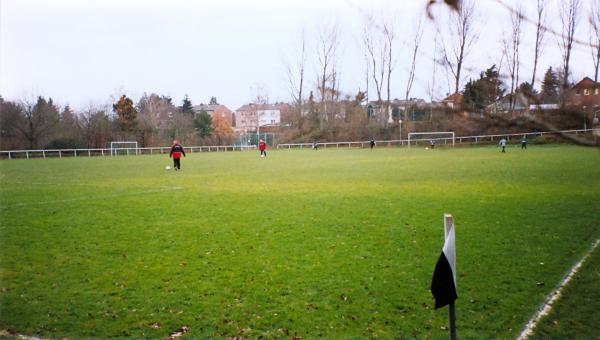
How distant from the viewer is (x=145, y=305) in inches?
216

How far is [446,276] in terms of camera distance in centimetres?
338

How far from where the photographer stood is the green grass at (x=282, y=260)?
5.04 m

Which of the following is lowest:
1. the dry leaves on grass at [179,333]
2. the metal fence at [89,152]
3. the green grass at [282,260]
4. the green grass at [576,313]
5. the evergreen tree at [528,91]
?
the green grass at [576,313]

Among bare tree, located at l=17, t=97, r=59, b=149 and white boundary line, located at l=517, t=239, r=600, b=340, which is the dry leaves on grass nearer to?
white boundary line, located at l=517, t=239, r=600, b=340

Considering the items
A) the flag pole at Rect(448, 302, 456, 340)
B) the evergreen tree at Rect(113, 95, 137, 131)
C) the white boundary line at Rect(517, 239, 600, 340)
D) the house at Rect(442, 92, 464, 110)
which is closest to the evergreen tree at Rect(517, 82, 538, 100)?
the house at Rect(442, 92, 464, 110)

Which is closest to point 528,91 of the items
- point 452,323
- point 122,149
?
point 452,323

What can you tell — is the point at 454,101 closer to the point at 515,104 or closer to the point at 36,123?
the point at 515,104

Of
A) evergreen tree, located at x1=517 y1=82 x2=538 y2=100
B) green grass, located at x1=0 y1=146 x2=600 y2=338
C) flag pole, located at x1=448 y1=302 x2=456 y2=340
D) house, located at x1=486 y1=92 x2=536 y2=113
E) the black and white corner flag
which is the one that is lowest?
green grass, located at x1=0 y1=146 x2=600 y2=338

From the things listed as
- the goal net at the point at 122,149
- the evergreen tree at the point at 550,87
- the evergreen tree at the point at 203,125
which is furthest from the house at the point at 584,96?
the evergreen tree at the point at 203,125

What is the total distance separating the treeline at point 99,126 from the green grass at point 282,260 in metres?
33.6

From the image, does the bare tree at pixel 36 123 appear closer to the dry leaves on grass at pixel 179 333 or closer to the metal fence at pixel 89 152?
the metal fence at pixel 89 152

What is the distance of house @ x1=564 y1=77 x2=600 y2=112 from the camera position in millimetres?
1566

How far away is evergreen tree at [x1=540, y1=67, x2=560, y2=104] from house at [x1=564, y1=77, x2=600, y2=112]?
43 millimetres

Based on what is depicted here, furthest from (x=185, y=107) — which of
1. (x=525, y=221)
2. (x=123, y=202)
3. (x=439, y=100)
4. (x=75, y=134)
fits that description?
(x=439, y=100)
